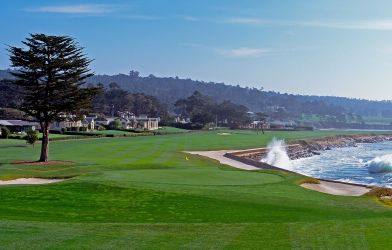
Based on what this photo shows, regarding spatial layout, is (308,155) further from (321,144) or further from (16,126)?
(16,126)

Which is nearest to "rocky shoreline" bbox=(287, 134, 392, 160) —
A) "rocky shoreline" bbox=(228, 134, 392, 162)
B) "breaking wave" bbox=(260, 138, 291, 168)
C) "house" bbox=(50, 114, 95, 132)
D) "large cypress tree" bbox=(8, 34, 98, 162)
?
"rocky shoreline" bbox=(228, 134, 392, 162)

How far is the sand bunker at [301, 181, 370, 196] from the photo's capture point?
3148cm

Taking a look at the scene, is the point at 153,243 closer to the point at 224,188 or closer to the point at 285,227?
the point at 285,227

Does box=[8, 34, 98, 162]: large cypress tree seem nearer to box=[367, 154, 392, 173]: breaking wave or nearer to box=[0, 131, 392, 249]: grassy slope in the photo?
box=[0, 131, 392, 249]: grassy slope

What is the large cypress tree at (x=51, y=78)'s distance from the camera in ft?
152

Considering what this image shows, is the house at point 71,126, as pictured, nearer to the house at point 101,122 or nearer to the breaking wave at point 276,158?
the house at point 101,122

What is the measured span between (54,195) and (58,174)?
12.7 meters

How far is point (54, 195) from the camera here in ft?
77.2

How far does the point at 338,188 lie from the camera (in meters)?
34.0

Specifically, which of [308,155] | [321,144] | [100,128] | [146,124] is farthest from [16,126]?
[321,144]

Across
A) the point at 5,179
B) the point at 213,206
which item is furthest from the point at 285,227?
the point at 5,179

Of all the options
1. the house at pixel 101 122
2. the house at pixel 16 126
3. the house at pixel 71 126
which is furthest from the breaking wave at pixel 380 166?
the house at pixel 101 122

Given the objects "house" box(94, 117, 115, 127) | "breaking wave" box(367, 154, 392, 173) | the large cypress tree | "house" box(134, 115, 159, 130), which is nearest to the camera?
the large cypress tree

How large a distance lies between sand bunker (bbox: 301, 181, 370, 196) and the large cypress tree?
2196 cm
